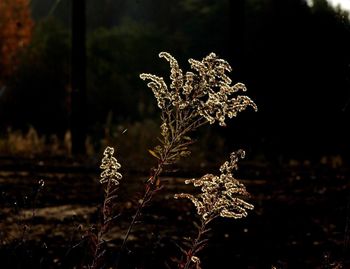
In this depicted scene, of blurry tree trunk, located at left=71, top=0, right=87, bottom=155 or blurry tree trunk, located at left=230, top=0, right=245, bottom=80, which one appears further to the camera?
blurry tree trunk, located at left=71, top=0, right=87, bottom=155

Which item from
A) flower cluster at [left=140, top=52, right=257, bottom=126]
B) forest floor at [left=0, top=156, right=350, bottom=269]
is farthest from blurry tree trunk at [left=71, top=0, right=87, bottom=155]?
flower cluster at [left=140, top=52, right=257, bottom=126]

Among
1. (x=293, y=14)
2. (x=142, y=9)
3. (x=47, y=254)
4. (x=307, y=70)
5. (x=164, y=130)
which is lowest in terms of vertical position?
(x=47, y=254)

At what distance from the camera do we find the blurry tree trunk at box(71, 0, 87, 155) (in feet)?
52.4

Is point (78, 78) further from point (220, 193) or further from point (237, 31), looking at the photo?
point (220, 193)

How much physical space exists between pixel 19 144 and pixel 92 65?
35.2 feet

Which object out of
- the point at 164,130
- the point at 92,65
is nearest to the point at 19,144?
the point at 92,65

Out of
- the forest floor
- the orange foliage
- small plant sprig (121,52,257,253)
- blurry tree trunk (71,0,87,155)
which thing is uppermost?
the orange foliage

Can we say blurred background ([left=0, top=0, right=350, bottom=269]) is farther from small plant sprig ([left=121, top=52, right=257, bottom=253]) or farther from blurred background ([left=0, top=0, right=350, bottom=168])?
small plant sprig ([left=121, top=52, right=257, bottom=253])

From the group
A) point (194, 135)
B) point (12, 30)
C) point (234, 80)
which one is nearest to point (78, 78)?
point (234, 80)

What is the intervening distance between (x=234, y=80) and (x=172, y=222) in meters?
7.87

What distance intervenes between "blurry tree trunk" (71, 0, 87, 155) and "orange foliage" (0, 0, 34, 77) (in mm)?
13578

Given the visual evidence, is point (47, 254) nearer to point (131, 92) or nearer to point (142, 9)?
point (131, 92)

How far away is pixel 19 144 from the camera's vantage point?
1650 centimetres

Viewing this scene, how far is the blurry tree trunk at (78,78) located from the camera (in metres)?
16.0
